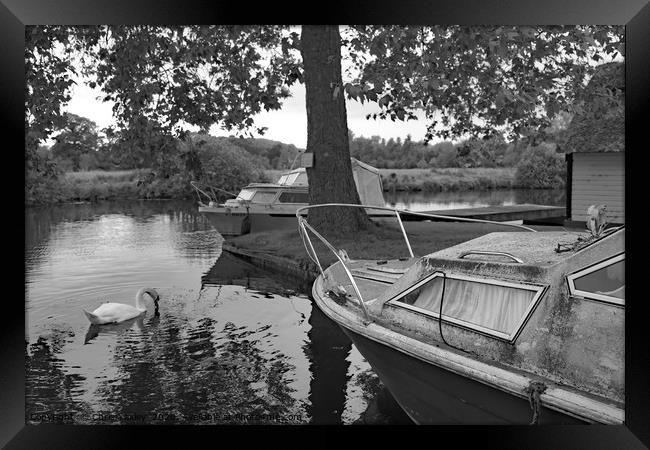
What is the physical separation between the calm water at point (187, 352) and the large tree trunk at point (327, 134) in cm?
179

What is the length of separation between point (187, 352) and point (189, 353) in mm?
42

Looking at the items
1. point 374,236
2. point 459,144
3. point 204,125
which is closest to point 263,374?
point 374,236

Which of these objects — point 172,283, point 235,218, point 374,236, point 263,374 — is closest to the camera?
point 263,374

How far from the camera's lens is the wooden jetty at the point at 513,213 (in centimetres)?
1625

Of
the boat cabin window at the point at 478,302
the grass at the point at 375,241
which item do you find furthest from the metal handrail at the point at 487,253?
the grass at the point at 375,241

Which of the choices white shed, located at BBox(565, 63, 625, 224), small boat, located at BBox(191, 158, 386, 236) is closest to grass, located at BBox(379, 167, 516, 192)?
small boat, located at BBox(191, 158, 386, 236)

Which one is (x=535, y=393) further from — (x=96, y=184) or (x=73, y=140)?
(x=96, y=184)

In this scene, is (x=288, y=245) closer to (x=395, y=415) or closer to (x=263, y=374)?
(x=263, y=374)

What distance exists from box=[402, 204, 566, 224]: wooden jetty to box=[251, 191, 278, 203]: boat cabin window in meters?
3.35

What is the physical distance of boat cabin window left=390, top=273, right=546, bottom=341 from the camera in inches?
162

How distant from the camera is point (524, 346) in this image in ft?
13.1

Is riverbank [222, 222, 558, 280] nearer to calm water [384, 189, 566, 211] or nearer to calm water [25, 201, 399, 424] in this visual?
calm water [25, 201, 399, 424]

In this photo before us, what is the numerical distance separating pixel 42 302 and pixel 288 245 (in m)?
4.87

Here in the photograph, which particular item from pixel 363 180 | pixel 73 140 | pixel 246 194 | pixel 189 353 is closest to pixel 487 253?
pixel 189 353
